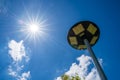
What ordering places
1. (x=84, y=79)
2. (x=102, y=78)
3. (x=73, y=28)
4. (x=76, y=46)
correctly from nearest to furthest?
(x=102, y=78), (x=73, y=28), (x=76, y=46), (x=84, y=79)

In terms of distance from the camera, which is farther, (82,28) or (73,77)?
(73,77)

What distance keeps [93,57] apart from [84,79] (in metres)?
13.8

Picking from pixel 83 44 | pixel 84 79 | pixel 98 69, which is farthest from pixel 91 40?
pixel 84 79

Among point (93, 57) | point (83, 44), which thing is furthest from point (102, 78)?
point (83, 44)

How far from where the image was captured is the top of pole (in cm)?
387

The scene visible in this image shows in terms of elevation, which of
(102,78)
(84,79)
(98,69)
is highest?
(84,79)

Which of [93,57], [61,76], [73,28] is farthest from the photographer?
[61,76]

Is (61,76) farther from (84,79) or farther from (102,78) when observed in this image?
(102,78)

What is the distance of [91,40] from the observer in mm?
4051

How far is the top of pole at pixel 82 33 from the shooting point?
3871mm

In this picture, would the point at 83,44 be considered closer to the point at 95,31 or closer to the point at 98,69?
the point at 95,31

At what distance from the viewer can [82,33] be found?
397 cm

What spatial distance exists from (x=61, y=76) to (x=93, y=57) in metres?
14.9

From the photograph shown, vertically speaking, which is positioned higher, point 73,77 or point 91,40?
point 73,77
